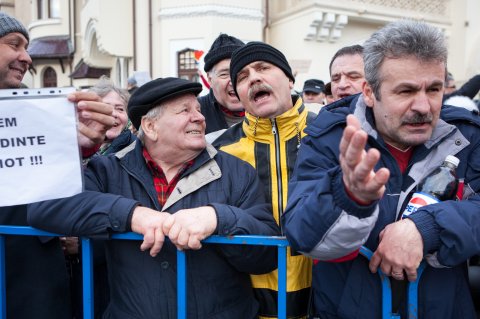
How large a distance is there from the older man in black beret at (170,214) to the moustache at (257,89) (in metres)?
0.34

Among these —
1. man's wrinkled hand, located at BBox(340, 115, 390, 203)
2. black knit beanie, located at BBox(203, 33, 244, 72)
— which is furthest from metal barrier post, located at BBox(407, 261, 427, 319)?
black knit beanie, located at BBox(203, 33, 244, 72)

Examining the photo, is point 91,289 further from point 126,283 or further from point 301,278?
point 301,278

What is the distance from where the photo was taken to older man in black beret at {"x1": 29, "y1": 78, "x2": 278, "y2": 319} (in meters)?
1.90

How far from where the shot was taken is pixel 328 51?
1383 centimetres

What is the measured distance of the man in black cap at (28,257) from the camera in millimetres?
2166

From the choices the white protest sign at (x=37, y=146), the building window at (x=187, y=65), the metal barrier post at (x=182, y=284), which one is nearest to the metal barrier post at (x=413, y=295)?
the metal barrier post at (x=182, y=284)

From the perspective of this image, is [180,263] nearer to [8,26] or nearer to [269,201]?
[269,201]

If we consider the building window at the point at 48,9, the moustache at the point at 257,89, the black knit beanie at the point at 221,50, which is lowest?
the moustache at the point at 257,89

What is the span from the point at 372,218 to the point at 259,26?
504 inches

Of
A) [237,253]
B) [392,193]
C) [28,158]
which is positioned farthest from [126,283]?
[392,193]

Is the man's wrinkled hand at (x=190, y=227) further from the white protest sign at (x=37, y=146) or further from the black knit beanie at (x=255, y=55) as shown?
the black knit beanie at (x=255, y=55)

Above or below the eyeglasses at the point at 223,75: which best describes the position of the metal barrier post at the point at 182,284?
below

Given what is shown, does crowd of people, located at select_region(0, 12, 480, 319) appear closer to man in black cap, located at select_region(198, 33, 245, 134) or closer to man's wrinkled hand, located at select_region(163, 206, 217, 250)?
man's wrinkled hand, located at select_region(163, 206, 217, 250)

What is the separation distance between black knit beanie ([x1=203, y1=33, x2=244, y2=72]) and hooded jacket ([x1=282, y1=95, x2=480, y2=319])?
1.74m
